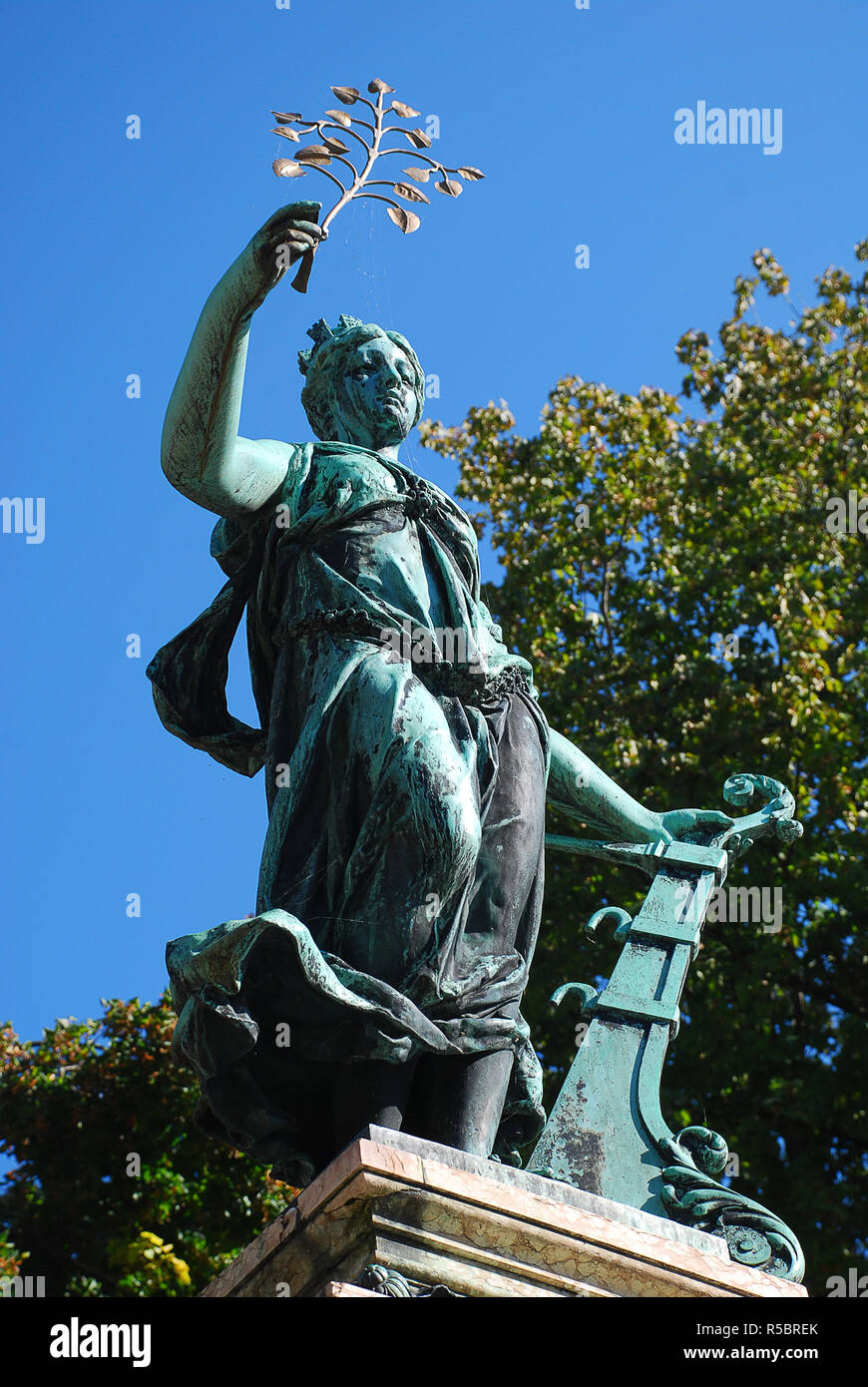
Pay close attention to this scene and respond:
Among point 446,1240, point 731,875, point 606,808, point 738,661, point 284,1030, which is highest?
point 738,661

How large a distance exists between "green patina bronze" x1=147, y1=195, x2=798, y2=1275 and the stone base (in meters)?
0.36

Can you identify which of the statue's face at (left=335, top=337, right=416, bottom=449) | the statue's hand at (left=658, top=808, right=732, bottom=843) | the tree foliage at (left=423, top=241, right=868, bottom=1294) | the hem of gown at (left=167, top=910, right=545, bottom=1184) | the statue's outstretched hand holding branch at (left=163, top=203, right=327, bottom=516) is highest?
the tree foliage at (left=423, top=241, right=868, bottom=1294)

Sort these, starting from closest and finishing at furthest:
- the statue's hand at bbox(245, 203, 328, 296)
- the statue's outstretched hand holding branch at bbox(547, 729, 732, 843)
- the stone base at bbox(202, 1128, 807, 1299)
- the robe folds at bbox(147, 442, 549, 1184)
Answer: the stone base at bbox(202, 1128, 807, 1299), the robe folds at bbox(147, 442, 549, 1184), the statue's hand at bbox(245, 203, 328, 296), the statue's outstretched hand holding branch at bbox(547, 729, 732, 843)

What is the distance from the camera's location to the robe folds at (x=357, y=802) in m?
4.09

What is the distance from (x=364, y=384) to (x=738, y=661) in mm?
11193

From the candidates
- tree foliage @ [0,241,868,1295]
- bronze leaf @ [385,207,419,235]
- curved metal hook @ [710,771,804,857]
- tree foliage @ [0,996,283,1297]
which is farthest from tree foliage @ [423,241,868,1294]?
bronze leaf @ [385,207,419,235]

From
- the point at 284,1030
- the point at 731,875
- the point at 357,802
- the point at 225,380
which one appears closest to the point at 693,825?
the point at 357,802

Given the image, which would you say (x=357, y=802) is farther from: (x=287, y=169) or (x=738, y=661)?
(x=738, y=661)

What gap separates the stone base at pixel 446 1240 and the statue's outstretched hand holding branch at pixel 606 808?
152cm

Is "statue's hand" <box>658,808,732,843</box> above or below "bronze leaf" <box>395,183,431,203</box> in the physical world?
below

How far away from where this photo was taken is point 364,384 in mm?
5273

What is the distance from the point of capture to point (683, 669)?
16016mm

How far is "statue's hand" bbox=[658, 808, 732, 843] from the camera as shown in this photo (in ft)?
18.1

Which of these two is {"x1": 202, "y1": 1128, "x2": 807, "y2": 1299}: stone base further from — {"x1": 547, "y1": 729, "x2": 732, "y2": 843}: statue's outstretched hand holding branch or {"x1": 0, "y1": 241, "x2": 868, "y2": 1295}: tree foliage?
{"x1": 0, "y1": 241, "x2": 868, "y2": 1295}: tree foliage
